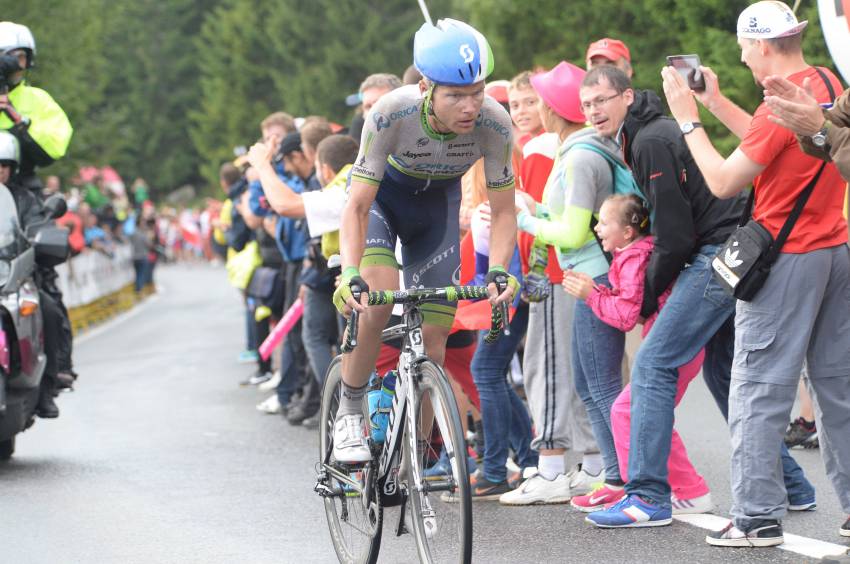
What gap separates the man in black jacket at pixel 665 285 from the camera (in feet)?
22.3

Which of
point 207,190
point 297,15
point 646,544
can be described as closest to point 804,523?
point 646,544

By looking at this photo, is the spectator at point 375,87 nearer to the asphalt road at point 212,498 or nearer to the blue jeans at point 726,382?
the asphalt road at point 212,498

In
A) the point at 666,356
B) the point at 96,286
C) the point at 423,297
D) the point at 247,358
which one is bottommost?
the point at 96,286

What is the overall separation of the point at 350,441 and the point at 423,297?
0.85 metres

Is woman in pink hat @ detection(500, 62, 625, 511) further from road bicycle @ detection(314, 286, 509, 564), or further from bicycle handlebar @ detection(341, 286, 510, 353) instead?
bicycle handlebar @ detection(341, 286, 510, 353)

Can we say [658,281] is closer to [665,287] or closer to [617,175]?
[665,287]

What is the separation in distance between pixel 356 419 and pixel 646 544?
4.73 feet

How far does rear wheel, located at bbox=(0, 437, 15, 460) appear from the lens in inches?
385

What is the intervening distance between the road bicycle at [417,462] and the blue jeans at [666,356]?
1.13m

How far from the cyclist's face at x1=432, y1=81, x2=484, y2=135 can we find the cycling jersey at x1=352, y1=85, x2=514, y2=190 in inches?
6.0

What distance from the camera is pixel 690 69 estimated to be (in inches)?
241

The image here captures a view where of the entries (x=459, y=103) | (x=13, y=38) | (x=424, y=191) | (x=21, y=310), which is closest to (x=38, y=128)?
(x=13, y=38)

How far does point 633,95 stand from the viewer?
720cm

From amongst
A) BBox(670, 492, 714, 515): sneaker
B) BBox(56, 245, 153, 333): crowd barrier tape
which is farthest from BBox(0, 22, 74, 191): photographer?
BBox(56, 245, 153, 333): crowd barrier tape
